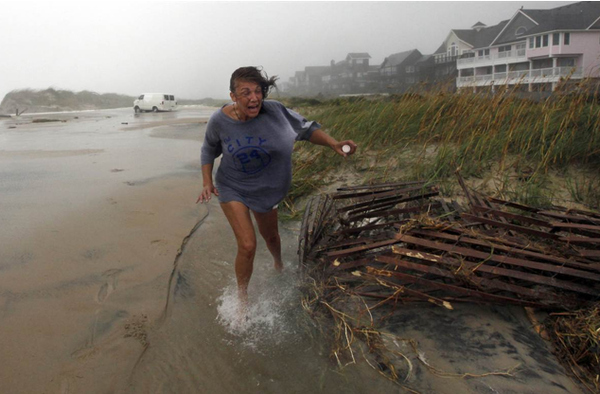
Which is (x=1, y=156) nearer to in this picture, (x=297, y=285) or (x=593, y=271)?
(x=297, y=285)

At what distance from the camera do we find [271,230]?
323 centimetres

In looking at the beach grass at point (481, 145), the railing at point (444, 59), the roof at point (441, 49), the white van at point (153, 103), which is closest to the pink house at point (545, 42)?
Answer: the railing at point (444, 59)

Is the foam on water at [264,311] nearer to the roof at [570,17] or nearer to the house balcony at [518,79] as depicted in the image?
the house balcony at [518,79]

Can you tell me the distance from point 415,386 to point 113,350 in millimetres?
1693

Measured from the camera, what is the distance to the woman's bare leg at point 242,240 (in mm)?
2748

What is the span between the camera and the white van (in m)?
36.4

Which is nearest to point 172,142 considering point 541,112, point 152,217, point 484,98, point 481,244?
point 152,217

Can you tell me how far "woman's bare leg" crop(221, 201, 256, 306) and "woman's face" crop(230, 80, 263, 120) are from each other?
64 centimetres

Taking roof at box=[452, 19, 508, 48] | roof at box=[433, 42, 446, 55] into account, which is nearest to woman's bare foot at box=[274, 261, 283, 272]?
roof at box=[452, 19, 508, 48]

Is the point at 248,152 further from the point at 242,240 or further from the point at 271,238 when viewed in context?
the point at 271,238

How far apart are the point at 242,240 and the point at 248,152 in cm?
60

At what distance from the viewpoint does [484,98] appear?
5820mm

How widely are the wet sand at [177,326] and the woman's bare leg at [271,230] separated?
14 cm

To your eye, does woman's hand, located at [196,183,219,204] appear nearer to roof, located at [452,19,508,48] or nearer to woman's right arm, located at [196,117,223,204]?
woman's right arm, located at [196,117,223,204]
